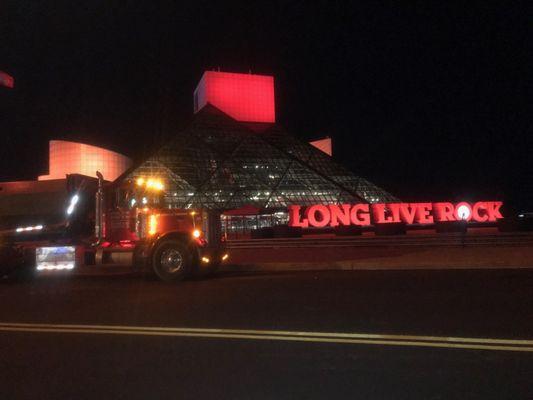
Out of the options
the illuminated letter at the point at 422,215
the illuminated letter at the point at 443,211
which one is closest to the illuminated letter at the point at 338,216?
the illuminated letter at the point at 422,215

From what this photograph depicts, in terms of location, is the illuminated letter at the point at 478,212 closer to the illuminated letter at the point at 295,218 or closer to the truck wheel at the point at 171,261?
the illuminated letter at the point at 295,218

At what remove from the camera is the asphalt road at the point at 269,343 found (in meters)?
4.33

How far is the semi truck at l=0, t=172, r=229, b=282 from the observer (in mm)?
11867

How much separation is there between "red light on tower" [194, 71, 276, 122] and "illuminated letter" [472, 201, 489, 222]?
31.0 meters

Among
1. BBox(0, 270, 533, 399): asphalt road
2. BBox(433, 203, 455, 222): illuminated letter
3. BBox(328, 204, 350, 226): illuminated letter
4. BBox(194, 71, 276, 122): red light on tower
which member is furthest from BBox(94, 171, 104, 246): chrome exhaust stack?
BBox(194, 71, 276, 122): red light on tower

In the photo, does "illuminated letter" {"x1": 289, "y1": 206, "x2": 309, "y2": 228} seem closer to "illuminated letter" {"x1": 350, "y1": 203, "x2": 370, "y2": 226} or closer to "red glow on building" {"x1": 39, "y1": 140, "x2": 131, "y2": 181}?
"illuminated letter" {"x1": 350, "y1": 203, "x2": 370, "y2": 226}

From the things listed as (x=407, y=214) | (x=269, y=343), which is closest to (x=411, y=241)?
(x=407, y=214)

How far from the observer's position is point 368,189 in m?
41.4

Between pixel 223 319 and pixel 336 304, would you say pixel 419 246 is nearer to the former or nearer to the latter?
pixel 336 304

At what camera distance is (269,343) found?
5727 mm

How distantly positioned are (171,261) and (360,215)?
22.0 m

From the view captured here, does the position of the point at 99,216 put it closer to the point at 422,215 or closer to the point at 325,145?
the point at 422,215

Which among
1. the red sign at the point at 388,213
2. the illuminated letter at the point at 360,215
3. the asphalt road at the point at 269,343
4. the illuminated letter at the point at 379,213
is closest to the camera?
the asphalt road at the point at 269,343

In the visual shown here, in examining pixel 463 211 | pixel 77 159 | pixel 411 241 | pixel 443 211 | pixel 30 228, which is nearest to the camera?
pixel 30 228
